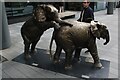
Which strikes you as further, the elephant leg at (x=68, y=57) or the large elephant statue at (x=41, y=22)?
the large elephant statue at (x=41, y=22)

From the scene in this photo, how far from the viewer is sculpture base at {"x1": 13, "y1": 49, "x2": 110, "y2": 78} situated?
2773 mm

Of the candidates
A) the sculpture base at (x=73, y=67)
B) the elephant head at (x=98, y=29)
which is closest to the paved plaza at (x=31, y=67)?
the sculpture base at (x=73, y=67)

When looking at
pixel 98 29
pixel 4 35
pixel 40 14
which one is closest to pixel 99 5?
pixel 4 35

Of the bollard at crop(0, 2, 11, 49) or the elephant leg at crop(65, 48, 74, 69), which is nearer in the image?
the elephant leg at crop(65, 48, 74, 69)

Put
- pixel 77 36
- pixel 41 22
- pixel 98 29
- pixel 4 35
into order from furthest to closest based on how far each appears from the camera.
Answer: pixel 4 35, pixel 41 22, pixel 98 29, pixel 77 36

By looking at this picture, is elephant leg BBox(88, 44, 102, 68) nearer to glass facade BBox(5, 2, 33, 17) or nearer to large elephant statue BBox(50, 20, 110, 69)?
large elephant statue BBox(50, 20, 110, 69)

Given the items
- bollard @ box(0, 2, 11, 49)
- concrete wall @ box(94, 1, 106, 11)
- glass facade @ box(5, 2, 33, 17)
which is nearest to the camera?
bollard @ box(0, 2, 11, 49)

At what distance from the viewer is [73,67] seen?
3006mm

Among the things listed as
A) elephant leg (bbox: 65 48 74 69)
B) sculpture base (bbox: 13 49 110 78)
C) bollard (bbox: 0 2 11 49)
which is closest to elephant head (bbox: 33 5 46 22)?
elephant leg (bbox: 65 48 74 69)

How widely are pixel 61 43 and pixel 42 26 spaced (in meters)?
0.53

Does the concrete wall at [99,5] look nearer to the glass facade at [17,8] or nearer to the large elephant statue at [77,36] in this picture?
the glass facade at [17,8]

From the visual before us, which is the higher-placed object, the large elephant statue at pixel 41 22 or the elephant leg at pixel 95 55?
the large elephant statue at pixel 41 22

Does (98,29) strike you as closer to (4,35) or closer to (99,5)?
(4,35)

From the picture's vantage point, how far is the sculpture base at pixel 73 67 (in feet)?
9.10
